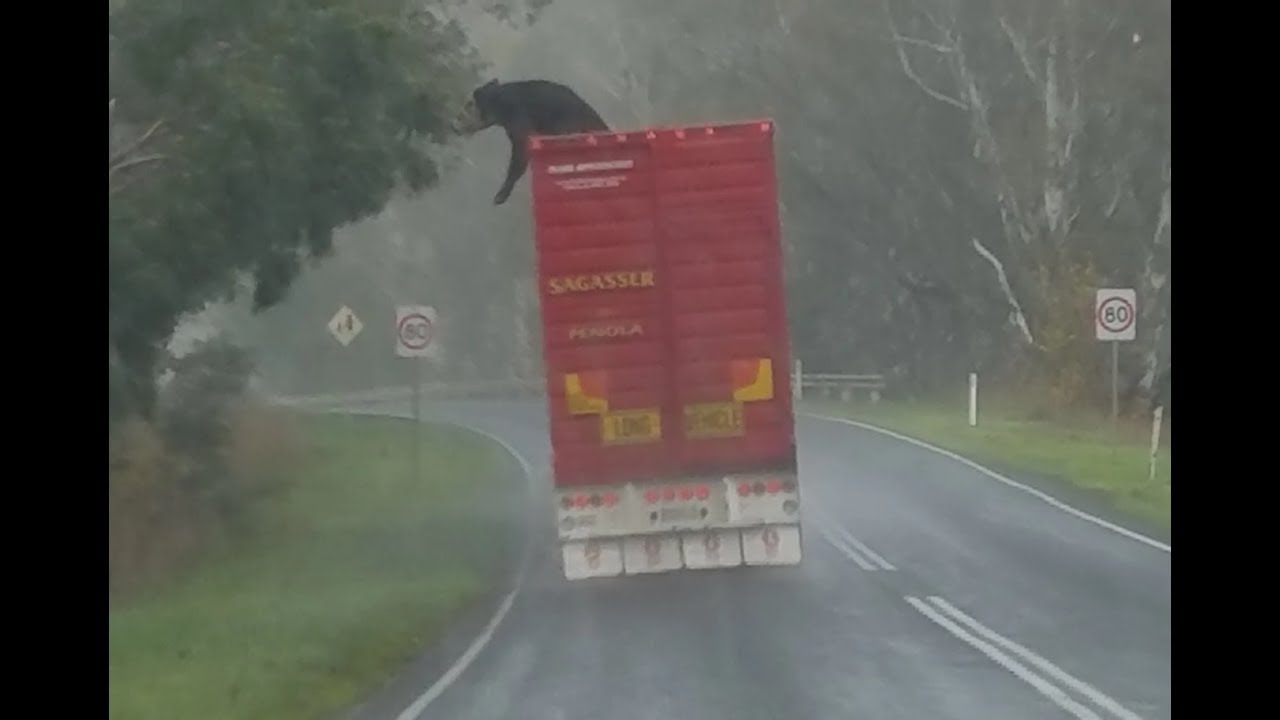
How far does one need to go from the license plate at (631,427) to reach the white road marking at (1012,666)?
2.57 m

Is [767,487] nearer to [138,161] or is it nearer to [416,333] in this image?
[416,333]

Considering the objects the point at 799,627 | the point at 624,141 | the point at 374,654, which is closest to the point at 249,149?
the point at 624,141

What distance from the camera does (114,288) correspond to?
59.2ft

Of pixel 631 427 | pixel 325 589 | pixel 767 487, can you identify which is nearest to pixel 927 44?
pixel 767 487

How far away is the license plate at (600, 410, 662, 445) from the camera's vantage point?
16.5 meters

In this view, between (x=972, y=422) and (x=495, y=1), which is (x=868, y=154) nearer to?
(x=972, y=422)

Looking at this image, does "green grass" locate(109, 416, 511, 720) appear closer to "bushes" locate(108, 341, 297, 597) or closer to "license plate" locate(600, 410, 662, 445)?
"bushes" locate(108, 341, 297, 597)

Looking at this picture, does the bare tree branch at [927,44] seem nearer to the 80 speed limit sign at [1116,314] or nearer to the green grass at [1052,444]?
the 80 speed limit sign at [1116,314]

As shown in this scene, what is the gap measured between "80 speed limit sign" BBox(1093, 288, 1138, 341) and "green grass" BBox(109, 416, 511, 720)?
6.29 metres

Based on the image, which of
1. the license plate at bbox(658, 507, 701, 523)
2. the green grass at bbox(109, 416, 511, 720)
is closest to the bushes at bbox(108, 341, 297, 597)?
the green grass at bbox(109, 416, 511, 720)

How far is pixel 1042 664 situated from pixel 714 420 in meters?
3.61

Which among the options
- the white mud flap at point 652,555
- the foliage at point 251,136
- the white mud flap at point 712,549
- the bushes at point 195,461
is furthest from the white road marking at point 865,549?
the bushes at point 195,461

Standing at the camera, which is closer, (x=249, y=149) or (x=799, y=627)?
(x=799, y=627)
